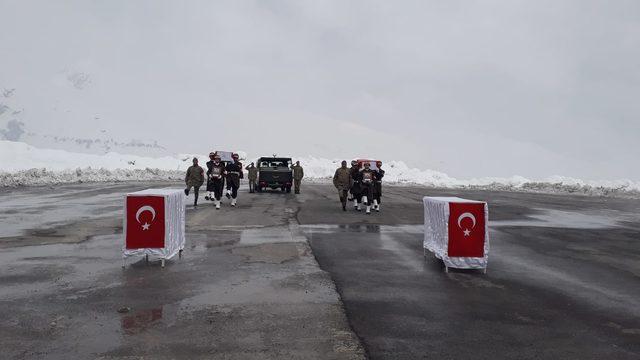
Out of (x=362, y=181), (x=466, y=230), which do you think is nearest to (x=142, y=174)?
(x=362, y=181)

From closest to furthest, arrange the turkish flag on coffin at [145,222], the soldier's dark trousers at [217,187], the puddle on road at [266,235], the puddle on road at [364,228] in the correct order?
the turkish flag on coffin at [145,222] → the puddle on road at [266,235] → the puddle on road at [364,228] → the soldier's dark trousers at [217,187]

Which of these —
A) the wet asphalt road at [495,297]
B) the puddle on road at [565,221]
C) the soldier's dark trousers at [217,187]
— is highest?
the soldier's dark trousers at [217,187]

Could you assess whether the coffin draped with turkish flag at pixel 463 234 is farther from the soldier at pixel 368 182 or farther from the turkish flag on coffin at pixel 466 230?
the soldier at pixel 368 182

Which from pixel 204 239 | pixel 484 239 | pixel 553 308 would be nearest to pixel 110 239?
pixel 204 239

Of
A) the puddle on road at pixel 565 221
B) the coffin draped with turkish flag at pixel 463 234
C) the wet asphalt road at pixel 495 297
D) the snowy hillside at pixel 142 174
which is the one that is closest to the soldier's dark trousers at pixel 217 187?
the wet asphalt road at pixel 495 297

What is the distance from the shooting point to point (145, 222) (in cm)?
853

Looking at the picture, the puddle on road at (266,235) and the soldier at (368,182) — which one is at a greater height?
the soldier at (368,182)

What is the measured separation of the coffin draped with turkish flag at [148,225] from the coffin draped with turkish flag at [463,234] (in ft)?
15.4

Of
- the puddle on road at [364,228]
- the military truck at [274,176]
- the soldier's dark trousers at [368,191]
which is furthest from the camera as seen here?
the military truck at [274,176]

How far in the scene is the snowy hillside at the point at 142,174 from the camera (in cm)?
4356

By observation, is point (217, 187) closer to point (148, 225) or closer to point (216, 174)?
point (216, 174)

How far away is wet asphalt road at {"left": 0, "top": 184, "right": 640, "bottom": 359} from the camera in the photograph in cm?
465

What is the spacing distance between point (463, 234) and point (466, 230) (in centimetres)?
10

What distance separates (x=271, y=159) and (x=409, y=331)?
2580 cm
